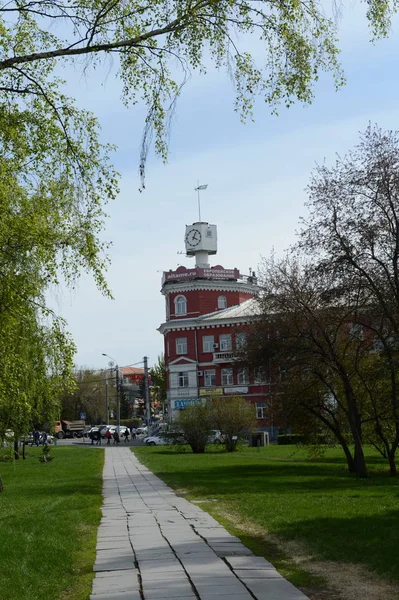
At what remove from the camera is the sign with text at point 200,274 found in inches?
3174

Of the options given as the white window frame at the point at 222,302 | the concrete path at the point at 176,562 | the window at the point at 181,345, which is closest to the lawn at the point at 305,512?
the concrete path at the point at 176,562

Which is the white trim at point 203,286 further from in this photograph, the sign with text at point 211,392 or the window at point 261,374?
the window at point 261,374

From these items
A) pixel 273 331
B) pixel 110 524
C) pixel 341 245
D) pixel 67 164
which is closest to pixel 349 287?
pixel 341 245

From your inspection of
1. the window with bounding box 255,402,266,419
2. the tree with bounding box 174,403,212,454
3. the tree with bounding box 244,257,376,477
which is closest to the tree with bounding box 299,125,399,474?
the tree with bounding box 244,257,376,477

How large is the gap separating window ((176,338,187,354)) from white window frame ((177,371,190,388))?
82.7 inches

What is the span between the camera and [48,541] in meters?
11.6

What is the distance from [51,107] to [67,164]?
29.1 inches

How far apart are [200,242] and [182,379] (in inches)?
600

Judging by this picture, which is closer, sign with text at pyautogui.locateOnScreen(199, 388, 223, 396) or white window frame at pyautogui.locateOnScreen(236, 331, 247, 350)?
white window frame at pyautogui.locateOnScreen(236, 331, 247, 350)

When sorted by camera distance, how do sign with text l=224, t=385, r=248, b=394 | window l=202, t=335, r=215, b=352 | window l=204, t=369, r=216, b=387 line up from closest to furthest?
1. sign with text l=224, t=385, r=248, b=394
2. window l=204, t=369, r=216, b=387
3. window l=202, t=335, r=215, b=352

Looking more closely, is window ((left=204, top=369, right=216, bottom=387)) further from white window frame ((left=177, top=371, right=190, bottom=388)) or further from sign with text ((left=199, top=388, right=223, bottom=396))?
white window frame ((left=177, top=371, right=190, bottom=388))

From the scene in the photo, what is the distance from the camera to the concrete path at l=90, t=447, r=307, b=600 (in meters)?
7.85

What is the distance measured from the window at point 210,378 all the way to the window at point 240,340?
45.7 metres

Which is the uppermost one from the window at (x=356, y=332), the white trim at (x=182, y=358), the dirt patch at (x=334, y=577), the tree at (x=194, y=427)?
the white trim at (x=182, y=358)
